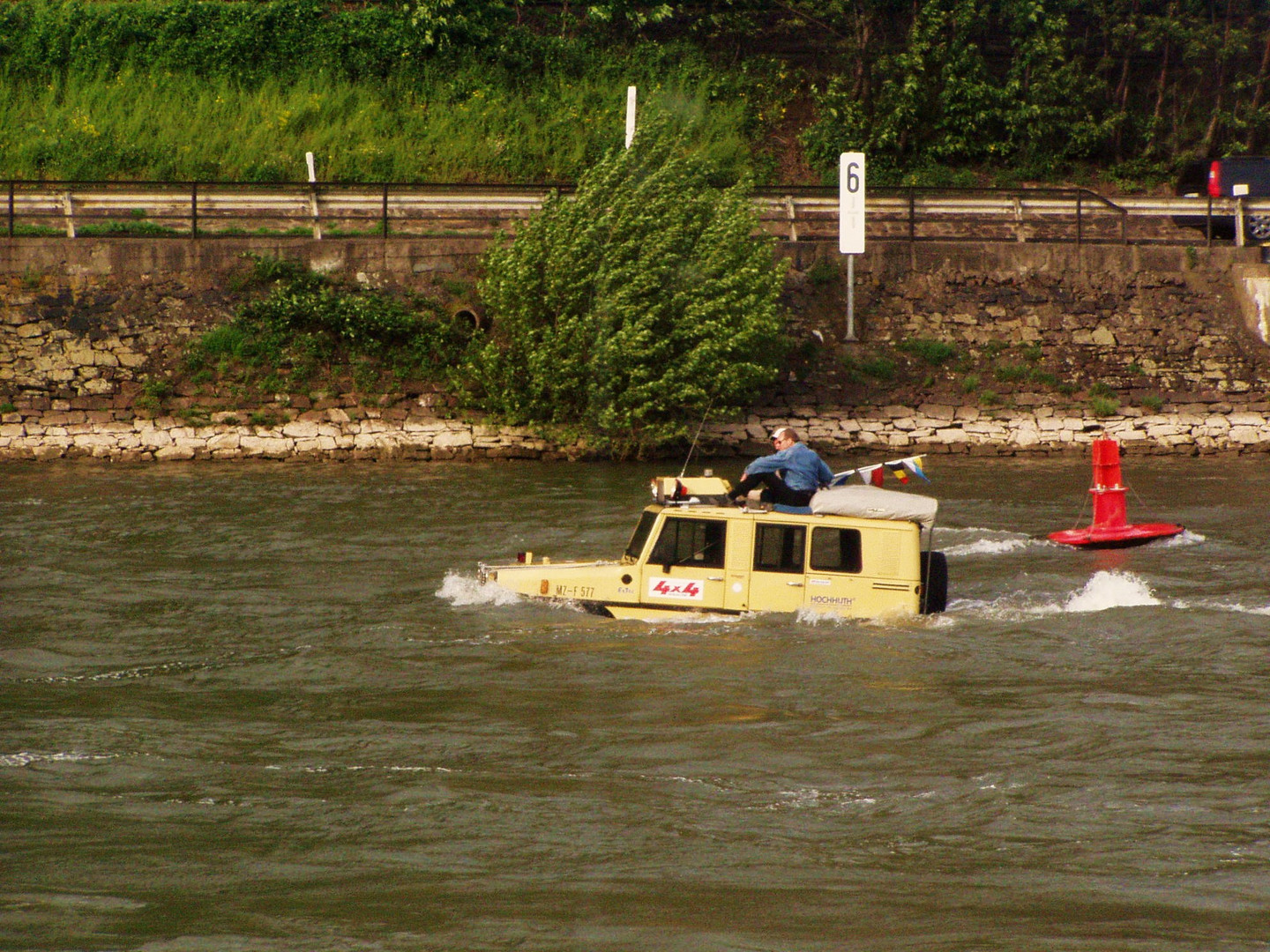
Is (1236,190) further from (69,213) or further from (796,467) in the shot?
(69,213)

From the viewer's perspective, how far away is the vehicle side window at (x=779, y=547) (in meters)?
12.3

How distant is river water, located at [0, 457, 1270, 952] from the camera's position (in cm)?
700

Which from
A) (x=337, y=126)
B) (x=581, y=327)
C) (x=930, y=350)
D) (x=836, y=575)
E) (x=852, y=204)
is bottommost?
(x=836, y=575)

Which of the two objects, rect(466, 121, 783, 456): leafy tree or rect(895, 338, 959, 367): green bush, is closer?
rect(466, 121, 783, 456): leafy tree

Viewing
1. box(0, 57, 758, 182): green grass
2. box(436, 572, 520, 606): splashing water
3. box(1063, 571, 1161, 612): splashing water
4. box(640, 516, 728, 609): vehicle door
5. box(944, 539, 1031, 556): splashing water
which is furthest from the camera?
box(0, 57, 758, 182): green grass

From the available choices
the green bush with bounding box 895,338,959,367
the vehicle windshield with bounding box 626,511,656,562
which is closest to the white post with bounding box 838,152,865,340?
the green bush with bounding box 895,338,959,367

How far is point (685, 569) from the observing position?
489 inches

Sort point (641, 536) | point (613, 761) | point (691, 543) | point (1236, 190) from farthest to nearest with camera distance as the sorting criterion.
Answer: point (1236, 190), point (641, 536), point (691, 543), point (613, 761)

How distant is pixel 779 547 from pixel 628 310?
1104 cm

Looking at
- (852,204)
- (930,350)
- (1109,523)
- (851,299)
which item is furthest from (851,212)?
(1109,523)

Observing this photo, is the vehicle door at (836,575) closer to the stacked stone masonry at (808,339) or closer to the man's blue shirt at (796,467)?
the man's blue shirt at (796,467)

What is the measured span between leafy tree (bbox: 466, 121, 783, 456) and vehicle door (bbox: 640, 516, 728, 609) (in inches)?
406

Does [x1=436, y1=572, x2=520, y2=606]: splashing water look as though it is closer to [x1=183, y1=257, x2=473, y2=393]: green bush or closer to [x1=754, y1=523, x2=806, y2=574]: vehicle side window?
[x1=754, y1=523, x2=806, y2=574]: vehicle side window

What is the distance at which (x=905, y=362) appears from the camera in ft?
86.5
